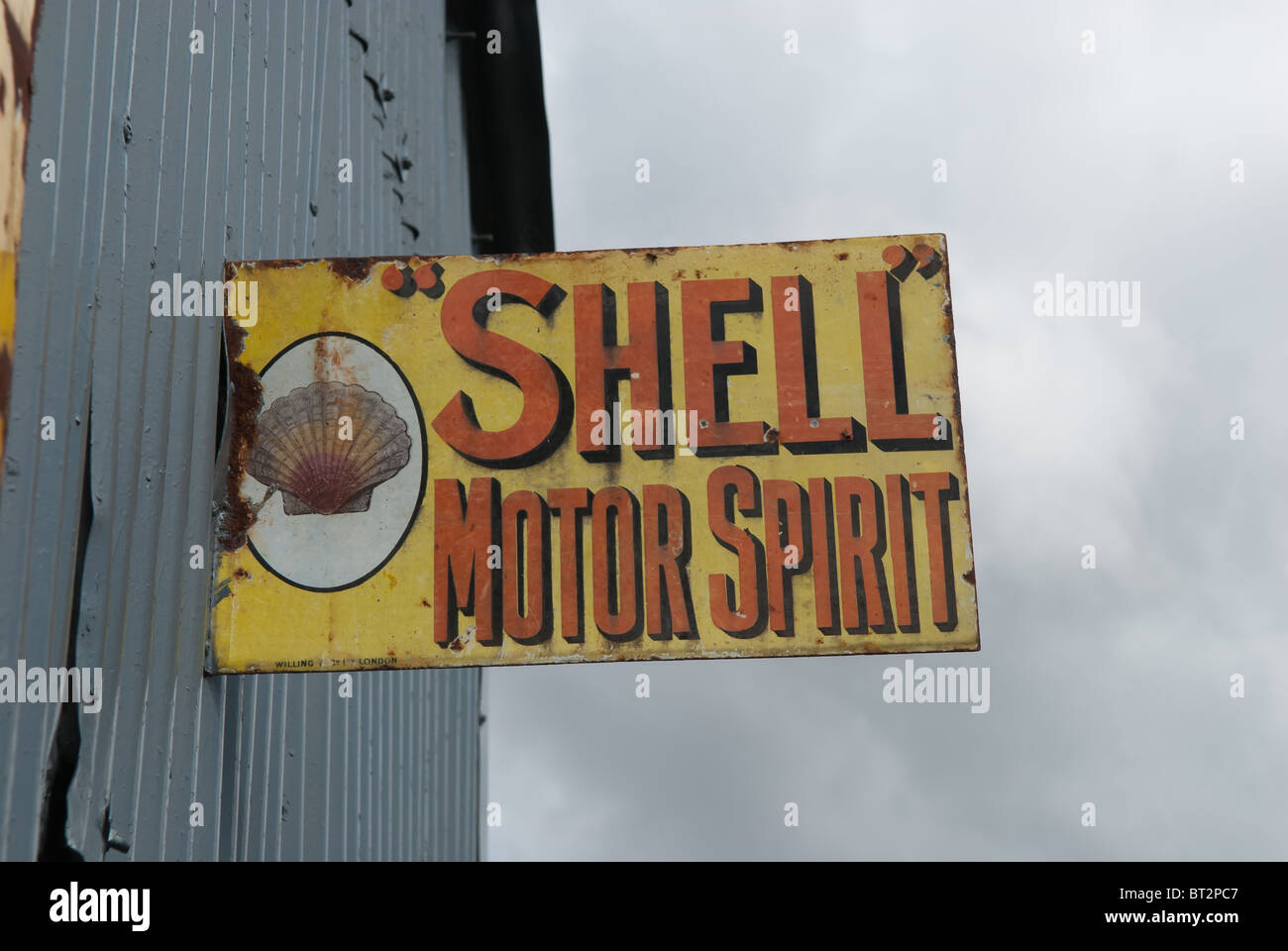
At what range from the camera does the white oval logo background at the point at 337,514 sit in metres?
3.44

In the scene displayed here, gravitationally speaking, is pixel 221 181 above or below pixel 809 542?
above

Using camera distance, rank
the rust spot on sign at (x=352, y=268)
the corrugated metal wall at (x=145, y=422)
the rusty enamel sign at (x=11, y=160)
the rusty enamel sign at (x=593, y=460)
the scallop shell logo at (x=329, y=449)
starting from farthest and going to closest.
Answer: the rust spot on sign at (x=352, y=268) → the scallop shell logo at (x=329, y=449) → the rusty enamel sign at (x=593, y=460) → the corrugated metal wall at (x=145, y=422) → the rusty enamel sign at (x=11, y=160)

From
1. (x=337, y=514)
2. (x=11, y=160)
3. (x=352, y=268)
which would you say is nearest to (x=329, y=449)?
(x=337, y=514)

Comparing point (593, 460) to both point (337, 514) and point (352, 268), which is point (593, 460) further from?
point (352, 268)

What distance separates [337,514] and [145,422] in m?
0.66

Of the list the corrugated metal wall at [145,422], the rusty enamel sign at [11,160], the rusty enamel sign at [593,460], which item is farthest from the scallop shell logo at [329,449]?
the rusty enamel sign at [11,160]

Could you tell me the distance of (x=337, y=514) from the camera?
137 inches

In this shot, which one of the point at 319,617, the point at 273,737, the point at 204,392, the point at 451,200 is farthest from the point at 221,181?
the point at 451,200

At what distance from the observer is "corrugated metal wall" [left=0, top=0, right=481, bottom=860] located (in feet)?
9.78

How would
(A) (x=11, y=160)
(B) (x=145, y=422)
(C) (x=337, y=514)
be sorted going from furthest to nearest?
(B) (x=145, y=422), (C) (x=337, y=514), (A) (x=11, y=160)

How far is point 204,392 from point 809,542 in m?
1.97

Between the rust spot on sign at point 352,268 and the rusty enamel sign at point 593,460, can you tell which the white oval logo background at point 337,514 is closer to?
the rusty enamel sign at point 593,460

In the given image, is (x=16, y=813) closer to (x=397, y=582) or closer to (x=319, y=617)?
(x=319, y=617)

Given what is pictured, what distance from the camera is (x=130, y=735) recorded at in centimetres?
341
